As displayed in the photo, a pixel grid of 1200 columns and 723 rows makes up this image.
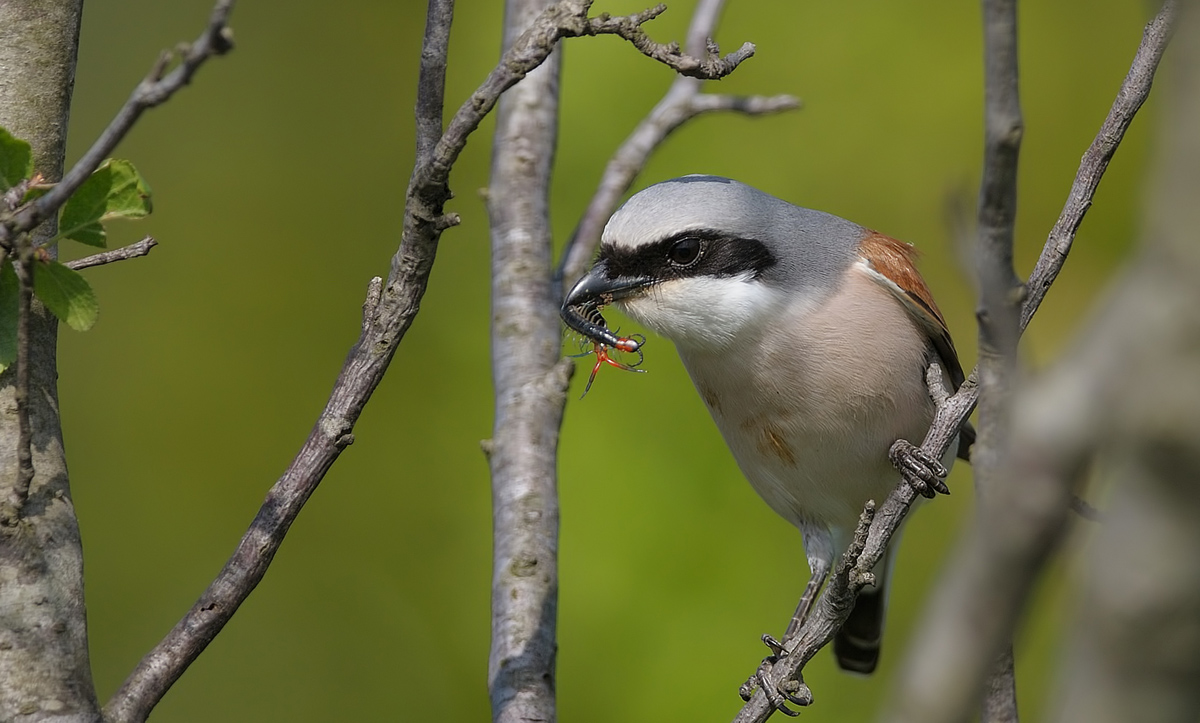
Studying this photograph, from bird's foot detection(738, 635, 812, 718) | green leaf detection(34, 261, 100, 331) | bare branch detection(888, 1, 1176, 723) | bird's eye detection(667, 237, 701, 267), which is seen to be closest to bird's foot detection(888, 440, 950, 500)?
bird's foot detection(738, 635, 812, 718)

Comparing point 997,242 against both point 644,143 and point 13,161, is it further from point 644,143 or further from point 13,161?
point 644,143

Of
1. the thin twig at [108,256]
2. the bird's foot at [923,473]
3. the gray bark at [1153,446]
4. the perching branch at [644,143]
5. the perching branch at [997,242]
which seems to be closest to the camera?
the gray bark at [1153,446]

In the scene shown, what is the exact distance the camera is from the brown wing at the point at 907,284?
8.79ft

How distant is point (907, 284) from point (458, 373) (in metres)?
1.82

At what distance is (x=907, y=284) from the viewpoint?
2.69 metres

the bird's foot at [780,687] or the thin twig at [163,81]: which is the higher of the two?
the bird's foot at [780,687]

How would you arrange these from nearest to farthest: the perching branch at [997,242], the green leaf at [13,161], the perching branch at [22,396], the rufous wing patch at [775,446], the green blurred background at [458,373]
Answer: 1. the perching branch at [997,242]
2. the perching branch at [22,396]
3. the green leaf at [13,161]
4. the rufous wing patch at [775,446]
5. the green blurred background at [458,373]

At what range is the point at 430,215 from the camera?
1.55 metres

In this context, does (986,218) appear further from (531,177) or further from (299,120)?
(299,120)

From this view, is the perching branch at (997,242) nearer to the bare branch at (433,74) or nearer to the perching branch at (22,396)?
the bare branch at (433,74)

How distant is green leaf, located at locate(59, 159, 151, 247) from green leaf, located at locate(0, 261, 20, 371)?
0.10 metres

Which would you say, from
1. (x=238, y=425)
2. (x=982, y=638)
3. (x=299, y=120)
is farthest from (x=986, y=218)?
(x=299, y=120)

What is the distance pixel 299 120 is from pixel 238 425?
1.24 metres

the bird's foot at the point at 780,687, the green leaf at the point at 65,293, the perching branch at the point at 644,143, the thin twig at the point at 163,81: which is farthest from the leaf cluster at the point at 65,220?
the perching branch at the point at 644,143
